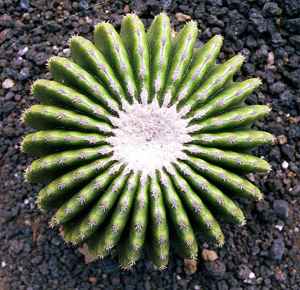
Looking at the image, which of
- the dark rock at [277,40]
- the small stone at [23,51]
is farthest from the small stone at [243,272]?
the small stone at [23,51]

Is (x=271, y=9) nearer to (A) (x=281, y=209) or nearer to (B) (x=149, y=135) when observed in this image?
(A) (x=281, y=209)

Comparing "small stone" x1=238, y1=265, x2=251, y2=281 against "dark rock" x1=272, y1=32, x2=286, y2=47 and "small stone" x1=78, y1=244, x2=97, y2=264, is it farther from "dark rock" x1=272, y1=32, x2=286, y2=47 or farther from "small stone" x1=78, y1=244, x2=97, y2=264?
"dark rock" x1=272, y1=32, x2=286, y2=47

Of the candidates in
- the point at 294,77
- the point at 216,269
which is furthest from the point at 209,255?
the point at 294,77

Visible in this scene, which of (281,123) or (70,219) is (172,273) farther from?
(281,123)

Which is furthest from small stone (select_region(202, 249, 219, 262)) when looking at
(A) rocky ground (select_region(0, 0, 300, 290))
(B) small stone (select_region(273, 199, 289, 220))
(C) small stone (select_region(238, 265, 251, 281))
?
(B) small stone (select_region(273, 199, 289, 220))

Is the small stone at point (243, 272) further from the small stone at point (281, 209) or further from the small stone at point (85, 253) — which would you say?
the small stone at point (85, 253)

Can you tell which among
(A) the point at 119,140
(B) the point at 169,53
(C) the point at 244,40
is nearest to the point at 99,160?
(A) the point at 119,140
